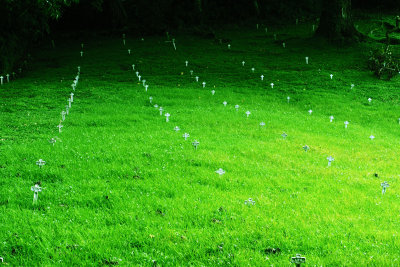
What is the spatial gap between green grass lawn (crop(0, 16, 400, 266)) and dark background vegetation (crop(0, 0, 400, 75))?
12136 mm

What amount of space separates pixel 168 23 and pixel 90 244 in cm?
2777

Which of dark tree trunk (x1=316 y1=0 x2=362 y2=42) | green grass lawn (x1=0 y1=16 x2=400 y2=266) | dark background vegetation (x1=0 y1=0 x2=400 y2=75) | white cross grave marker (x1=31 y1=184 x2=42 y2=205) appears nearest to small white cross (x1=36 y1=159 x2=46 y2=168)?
green grass lawn (x1=0 y1=16 x2=400 y2=266)

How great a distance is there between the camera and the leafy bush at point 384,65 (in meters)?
19.5

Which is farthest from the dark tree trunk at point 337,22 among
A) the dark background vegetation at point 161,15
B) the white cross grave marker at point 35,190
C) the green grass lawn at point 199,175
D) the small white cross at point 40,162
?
the white cross grave marker at point 35,190

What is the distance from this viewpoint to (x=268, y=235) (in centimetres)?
530

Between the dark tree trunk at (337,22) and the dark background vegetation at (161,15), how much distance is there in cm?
912

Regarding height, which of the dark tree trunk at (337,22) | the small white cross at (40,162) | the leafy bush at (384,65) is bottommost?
the small white cross at (40,162)

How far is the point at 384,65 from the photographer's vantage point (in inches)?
774

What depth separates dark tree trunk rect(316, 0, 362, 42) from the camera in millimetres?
23453

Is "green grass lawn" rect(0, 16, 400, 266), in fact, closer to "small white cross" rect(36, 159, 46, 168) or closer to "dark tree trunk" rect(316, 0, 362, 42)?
"small white cross" rect(36, 159, 46, 168)

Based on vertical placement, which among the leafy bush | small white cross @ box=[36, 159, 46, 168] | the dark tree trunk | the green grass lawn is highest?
the dark tree trunk

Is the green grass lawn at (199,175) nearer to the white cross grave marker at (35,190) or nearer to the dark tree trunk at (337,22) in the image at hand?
the white cross grave marker at (35,190)

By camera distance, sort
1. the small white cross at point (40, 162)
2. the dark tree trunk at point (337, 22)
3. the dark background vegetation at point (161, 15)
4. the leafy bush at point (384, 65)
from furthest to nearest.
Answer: the dark background vegetation at point (161, 15)
the dark tree trunk at point (337, 22)
the leafy bush at point (384, 65)
the small white cross at point (40, 162)

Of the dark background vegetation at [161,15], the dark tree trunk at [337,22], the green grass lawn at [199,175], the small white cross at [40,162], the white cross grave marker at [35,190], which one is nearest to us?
the green grass lawn at [199,175]
